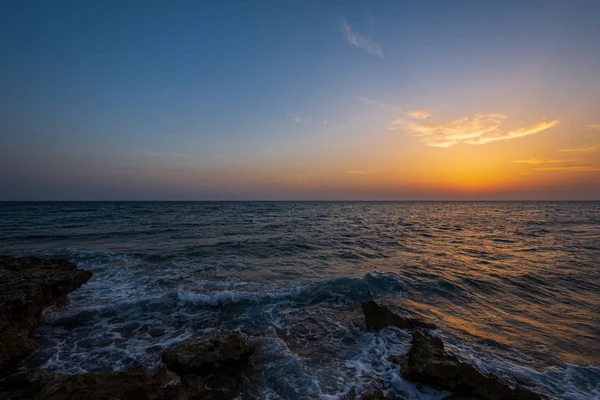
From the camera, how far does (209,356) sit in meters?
5.70

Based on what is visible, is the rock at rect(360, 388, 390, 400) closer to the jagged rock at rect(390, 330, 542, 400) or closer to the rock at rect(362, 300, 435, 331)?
the jagged rock at rect(390, 330, 542, 400)

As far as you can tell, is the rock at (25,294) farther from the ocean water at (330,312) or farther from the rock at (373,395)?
the rock at (373,395)

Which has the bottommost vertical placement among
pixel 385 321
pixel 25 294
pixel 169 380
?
pixel 385 321

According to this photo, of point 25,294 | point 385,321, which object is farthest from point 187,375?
point 25,294

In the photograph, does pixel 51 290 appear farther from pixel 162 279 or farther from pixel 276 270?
pixel 276 270

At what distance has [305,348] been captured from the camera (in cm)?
682

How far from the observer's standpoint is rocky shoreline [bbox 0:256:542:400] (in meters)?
4.49

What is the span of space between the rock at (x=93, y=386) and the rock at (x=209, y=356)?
1.79 ft

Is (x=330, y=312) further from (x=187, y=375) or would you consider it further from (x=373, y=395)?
(x=187, y=375)

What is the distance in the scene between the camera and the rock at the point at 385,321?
25.7 feet

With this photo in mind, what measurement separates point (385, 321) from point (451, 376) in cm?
286

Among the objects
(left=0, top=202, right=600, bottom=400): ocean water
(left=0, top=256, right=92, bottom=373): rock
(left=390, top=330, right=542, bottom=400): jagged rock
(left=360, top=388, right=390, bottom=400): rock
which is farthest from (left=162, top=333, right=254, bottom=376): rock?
Result: (left=390, top=330, right=542, bottom=400): jagged rock

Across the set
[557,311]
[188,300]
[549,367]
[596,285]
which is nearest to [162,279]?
[188,300]

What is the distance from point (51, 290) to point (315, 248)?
568 inches
